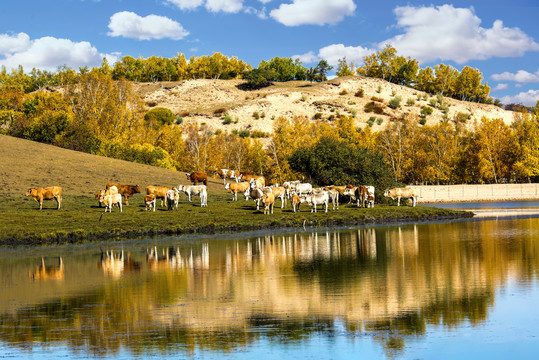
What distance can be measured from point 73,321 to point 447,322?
9.26 meters

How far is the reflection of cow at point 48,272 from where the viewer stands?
24484 millimetres

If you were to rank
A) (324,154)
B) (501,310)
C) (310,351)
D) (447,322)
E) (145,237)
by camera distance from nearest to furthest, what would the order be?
(310,351) → (447,322) → (501,310) → (145,237) → (324,154)

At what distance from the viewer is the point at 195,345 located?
543 inches

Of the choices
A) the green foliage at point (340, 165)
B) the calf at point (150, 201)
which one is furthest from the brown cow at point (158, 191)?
the green foliage at point (340, 165)

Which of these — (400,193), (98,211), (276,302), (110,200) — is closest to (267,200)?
(110,200)

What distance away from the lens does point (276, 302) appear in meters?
18.4

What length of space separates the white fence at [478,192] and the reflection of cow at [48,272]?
67.6 meters

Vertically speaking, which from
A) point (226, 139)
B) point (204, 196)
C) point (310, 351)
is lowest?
point (310, 351)

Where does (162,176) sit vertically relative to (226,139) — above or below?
below

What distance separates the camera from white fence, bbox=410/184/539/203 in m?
89.5

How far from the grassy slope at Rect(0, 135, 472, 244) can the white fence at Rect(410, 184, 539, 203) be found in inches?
1243

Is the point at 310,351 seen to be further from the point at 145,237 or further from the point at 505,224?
the point at 505,224

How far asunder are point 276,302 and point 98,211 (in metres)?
31.0

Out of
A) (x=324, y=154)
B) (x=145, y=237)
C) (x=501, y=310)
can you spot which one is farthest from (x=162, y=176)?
(x=501, y=310)
